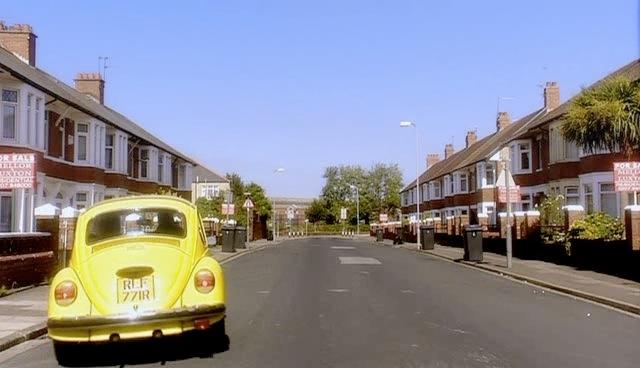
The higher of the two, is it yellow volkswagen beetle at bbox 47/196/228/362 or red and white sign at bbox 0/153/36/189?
red and white sign at bbox 0/153/36/189


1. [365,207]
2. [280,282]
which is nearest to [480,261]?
[280,282]

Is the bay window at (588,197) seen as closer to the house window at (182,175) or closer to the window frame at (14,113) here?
the window frame at (14,113)

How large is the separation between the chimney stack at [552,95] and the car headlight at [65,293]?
1872 inches

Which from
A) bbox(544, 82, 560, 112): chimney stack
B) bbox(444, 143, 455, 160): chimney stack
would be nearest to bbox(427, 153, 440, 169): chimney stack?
bbox(444, 143, 455, 160): chimney stack

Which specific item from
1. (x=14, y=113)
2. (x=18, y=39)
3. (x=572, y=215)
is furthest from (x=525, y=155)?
(x=14, y=113)

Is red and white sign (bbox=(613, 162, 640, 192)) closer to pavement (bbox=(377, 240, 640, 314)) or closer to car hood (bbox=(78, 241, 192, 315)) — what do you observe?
pavement (bbox=(377, 240, 640, 314))

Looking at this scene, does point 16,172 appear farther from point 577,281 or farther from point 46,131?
point 46,131

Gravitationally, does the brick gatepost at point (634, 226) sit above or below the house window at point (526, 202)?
below

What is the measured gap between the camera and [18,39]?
34719 millimetres

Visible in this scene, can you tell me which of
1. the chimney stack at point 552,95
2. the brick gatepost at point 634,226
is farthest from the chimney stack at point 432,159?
the brick gatepost at point 634,226

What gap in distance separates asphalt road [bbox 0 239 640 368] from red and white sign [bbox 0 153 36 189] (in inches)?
189

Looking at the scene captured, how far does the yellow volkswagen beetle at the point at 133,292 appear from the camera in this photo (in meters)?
8.30

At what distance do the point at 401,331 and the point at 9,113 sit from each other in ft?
64.9

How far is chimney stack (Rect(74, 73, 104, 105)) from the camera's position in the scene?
4743cm
